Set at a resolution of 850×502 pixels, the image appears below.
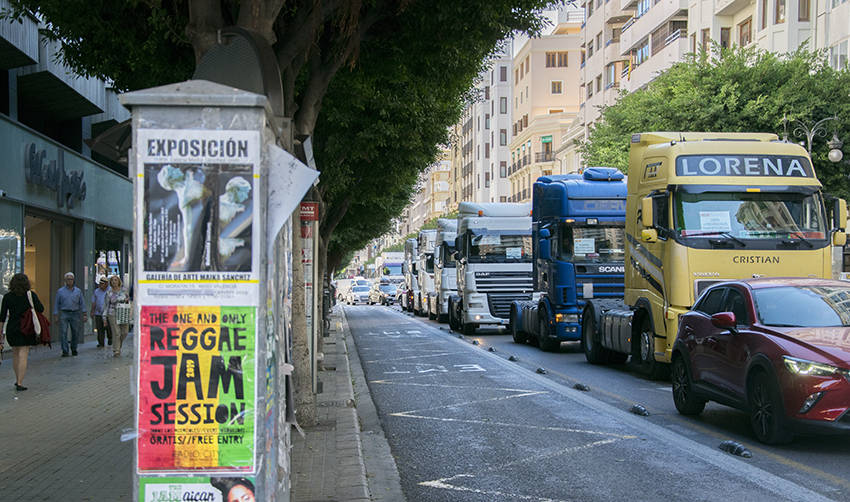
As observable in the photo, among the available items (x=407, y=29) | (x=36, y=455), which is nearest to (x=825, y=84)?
(x=407, y=29)

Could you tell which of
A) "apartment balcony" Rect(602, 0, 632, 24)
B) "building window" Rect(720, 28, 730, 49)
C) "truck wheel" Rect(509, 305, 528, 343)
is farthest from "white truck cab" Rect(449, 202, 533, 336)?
"apartment balcony" Rect(602, 0, 632, 24)

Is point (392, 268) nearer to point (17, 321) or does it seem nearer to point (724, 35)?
point (724, 35)

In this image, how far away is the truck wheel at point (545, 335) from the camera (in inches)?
818

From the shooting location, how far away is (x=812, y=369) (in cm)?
848

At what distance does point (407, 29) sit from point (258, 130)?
805cm

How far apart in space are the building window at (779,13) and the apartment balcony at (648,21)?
9.89 m

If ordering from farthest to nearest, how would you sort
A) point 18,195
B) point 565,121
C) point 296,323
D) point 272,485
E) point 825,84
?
point 565,121 < point 825,84 < point 18,195 < point 296,323 < point 272,485

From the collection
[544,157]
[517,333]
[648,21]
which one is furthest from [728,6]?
[544,157]

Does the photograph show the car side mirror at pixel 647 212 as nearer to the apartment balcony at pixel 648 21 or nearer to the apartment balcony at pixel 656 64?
the apartment balcony at pixel 656 64

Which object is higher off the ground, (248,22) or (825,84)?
(825,84)

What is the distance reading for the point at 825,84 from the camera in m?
32.9

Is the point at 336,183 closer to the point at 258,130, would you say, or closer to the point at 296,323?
the point at 296,323

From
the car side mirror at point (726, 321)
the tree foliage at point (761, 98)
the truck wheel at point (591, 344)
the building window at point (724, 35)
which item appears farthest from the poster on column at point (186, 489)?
the building window at point (724, 35)

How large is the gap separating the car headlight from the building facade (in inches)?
542
